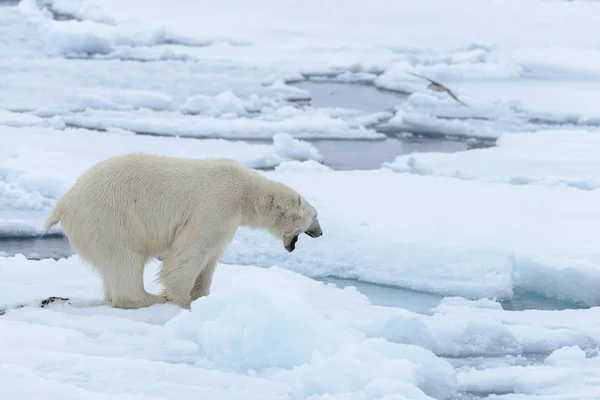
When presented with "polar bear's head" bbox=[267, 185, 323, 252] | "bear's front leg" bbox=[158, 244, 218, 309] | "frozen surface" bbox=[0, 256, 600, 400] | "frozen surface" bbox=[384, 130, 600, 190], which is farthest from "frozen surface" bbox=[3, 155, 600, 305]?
"bear's front leg" bbox=[158, 244, 218, 309]

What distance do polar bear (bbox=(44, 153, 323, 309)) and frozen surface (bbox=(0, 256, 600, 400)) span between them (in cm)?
16

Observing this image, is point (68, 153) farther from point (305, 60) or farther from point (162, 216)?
point (305, 60)

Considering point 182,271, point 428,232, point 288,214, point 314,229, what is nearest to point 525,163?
point 428,232

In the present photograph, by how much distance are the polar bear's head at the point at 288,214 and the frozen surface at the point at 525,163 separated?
364 cm

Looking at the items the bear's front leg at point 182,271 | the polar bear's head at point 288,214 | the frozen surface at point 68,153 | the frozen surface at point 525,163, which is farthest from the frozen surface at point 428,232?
the bear's front leg at point 182,271

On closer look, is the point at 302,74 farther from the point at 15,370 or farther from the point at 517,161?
the point at 15,370

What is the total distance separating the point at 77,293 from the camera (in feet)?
13.4

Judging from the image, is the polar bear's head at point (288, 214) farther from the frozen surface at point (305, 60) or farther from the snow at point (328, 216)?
the frozen surface at point (305, 60)

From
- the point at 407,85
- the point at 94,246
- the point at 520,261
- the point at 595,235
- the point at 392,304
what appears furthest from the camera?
the point at 407,85

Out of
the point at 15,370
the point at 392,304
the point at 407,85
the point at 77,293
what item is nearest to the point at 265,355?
the point at 15,370

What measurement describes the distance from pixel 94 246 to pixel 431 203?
311cm

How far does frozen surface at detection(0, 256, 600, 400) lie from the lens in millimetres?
2889

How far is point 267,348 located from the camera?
318cm

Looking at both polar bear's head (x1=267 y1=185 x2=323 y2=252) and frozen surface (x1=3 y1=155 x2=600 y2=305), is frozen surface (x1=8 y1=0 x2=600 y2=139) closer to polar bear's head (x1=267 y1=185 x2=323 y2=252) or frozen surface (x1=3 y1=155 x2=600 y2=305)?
frozen surface (x1=3 y1=155 x2=600 y2=305)
